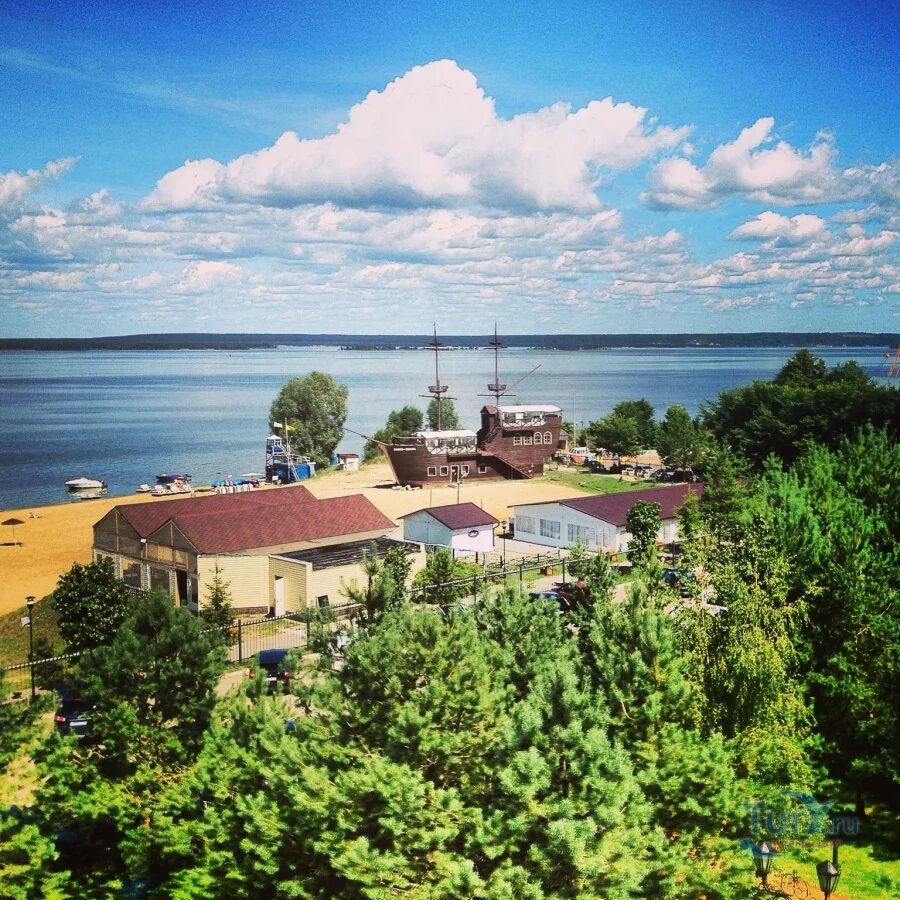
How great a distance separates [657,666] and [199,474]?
79036mm

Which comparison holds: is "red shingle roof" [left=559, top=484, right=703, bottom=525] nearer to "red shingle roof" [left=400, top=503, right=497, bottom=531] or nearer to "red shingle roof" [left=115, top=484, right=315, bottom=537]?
"red shingle roof" [left=400, top=503, right=497, bottom=531]

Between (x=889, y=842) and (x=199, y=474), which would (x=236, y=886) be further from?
(x=199, y=474)

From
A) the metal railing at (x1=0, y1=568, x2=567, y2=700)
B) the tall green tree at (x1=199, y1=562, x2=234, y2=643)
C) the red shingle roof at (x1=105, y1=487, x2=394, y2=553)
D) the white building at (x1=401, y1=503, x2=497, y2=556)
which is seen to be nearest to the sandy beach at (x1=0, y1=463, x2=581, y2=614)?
the red shingle roof at (x1=105, y1=487, x2=394, y2=553)

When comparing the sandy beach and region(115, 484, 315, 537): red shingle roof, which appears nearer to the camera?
region(115, 484, 315, 537): red shingle roof

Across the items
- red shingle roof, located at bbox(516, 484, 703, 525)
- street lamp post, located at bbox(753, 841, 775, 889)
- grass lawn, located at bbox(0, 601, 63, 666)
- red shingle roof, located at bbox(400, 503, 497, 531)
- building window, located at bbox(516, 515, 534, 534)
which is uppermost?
street lamp post, located at bbox(753, 841, 775, 889)

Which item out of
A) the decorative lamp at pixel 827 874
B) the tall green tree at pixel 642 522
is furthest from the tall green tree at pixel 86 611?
the decorative lamp at pixel 827 874

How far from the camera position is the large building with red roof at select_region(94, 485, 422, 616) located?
97.0ft

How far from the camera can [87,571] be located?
25375mm

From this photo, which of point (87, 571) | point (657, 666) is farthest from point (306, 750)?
point (87, 571)

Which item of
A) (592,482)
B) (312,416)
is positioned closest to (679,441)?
(592,482)

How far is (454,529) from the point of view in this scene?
3903cm

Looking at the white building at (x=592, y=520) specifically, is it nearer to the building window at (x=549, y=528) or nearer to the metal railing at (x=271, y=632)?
the building window at (x=549, y=528)

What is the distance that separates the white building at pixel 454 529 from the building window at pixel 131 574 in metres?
12.1

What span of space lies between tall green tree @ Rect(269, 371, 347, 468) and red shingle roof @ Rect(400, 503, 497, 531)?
5190 cm
